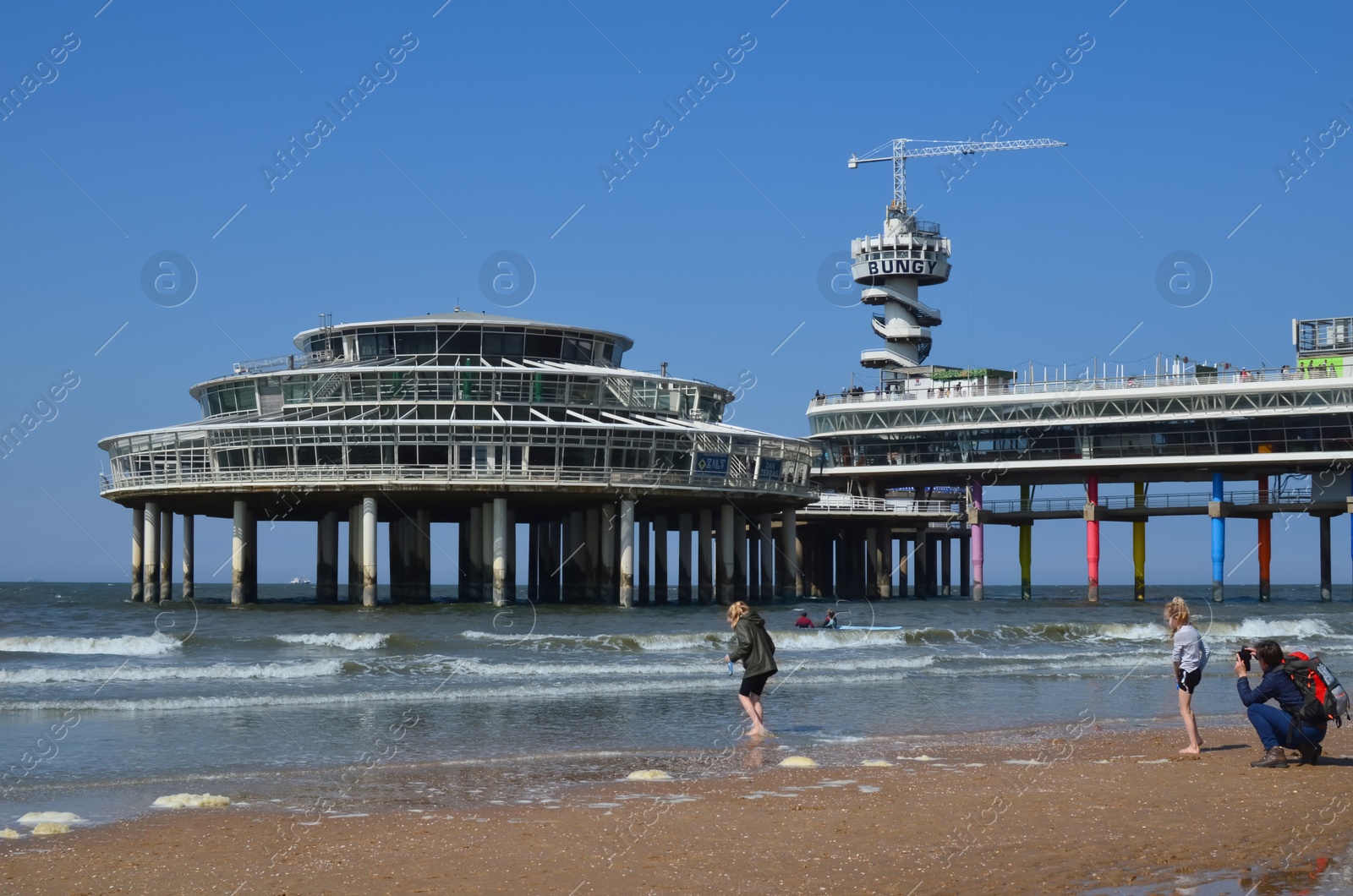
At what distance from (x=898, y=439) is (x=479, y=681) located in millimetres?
57384

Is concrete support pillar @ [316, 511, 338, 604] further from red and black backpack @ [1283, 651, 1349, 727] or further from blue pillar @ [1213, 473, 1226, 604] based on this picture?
red and black backpack @ [1283, 651, 1349, 727]

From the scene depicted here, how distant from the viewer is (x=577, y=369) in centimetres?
6372

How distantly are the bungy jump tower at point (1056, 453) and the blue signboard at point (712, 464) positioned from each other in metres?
7.66

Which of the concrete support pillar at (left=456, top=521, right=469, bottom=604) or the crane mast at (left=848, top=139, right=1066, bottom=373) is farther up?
the crane mast at (left=848, top=139, right=1066, bottom=373)

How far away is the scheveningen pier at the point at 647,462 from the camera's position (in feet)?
190

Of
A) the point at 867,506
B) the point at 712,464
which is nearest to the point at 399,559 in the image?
the point at 712,464

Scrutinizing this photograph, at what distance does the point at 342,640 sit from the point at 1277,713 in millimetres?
29725

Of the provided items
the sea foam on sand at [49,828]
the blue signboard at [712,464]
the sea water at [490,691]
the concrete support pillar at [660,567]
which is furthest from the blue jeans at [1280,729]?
the concrete support pillar at [660,567]

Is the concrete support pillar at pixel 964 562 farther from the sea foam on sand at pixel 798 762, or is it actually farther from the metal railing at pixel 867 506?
the sea foam on sand at pixel 798 762

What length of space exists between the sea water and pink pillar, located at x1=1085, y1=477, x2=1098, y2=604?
23741 millimetres

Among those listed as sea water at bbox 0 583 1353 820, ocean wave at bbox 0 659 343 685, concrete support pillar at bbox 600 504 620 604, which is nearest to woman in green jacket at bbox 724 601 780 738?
sea water at bbox 0 583 1353 820

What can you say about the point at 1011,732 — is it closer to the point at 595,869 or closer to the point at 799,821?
the point at 799,821

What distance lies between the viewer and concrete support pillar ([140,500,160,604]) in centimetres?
6266

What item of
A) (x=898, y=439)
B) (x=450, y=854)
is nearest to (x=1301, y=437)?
(x=898, y=439)
